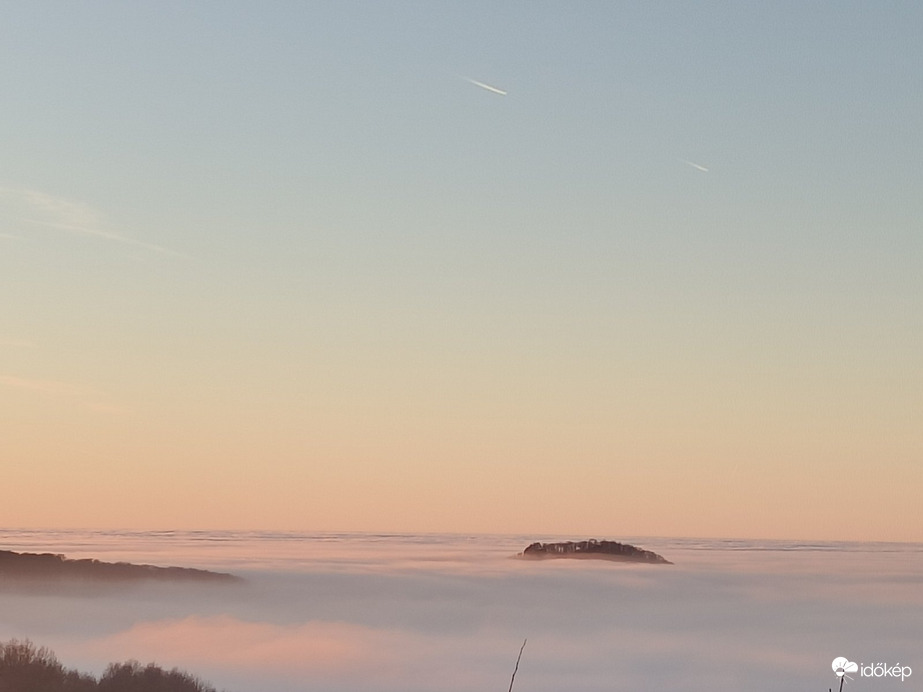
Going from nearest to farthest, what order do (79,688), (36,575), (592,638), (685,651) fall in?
1. (79,688)
2. (36,575)
3. (685,651)
4. (592,638)

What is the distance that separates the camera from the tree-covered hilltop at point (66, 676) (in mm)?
42656

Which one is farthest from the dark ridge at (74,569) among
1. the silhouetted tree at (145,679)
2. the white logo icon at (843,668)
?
the white logo icon at (843,668)

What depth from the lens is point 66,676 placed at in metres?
44.0

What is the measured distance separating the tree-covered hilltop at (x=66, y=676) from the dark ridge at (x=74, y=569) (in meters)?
101

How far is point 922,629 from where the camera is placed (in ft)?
636

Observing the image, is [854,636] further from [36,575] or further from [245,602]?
[36,575]

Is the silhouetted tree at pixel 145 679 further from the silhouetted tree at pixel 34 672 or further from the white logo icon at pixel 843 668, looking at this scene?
the white logo icon at pixel 843 668

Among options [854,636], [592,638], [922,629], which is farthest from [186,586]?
[922,629]

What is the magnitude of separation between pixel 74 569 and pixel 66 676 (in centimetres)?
11729

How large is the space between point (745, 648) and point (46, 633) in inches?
3801

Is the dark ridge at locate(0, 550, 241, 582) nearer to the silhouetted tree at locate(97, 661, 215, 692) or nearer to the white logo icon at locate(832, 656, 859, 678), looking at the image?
the silhouetted tree at locate(97, 661, 215, 692)

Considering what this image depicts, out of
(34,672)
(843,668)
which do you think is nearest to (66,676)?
(34,672)

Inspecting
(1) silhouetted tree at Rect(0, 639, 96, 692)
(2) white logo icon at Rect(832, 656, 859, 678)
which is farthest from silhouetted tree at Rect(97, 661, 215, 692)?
(2) white logo icon at Rect(832, 656, 859, 678)

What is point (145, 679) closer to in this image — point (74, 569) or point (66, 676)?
point (66, 676)
